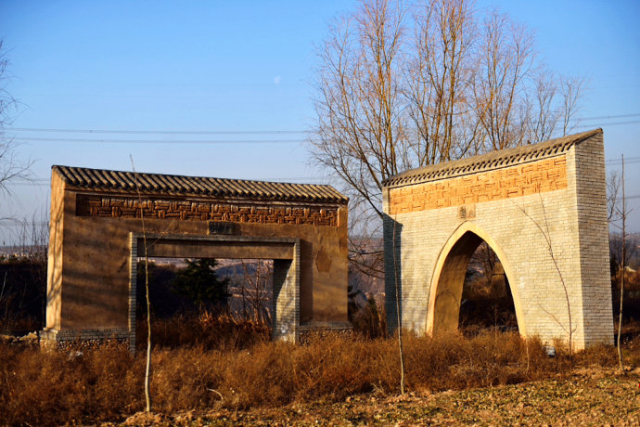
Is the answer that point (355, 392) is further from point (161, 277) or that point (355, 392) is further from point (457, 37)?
point (161, 277)

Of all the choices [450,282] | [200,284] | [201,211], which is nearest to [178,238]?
[201,211]

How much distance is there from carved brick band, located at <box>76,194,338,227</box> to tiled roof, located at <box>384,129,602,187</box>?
2.35 m

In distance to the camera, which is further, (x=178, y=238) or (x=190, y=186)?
(x=190, y=186)

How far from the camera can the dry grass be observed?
30.6 ft

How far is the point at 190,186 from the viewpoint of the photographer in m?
14.0

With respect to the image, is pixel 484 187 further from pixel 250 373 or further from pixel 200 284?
pixel 200 284

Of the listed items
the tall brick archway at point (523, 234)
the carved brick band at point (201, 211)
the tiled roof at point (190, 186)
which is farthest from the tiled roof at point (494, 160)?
the carved brick band at point (201, 211)

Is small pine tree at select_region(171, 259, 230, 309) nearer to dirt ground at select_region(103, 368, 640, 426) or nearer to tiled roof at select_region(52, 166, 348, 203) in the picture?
tiled roof at select_region(52, 166, 348, 203)

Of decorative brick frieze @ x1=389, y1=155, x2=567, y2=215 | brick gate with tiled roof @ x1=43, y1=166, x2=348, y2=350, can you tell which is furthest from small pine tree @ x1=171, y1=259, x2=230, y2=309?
decorative brick frieze @ x1=389, y1=155, x2=567, y2=215

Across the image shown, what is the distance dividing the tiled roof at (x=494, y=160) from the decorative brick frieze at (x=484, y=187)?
0.12m

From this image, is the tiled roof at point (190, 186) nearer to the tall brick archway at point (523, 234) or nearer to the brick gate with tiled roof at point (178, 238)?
the brick gate with tiled roof at point (178, 238)

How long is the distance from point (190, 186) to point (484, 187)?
259 inches

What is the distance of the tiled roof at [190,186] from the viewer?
42.6ft

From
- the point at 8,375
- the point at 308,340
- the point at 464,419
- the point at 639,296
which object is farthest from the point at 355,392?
the point at 639,296
